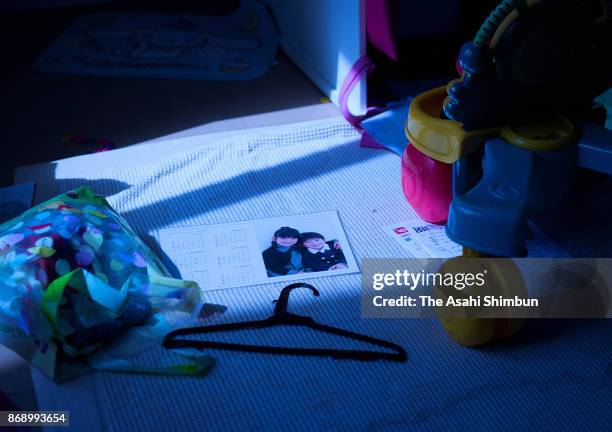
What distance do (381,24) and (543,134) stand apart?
636mm

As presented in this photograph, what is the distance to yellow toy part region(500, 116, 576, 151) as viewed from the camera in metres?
1.20

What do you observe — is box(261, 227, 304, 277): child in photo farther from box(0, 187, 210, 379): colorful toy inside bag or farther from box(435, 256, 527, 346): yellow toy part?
box(435, 256, 527, 346): yellow toy part

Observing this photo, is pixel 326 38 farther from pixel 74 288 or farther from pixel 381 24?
pixel 74 288

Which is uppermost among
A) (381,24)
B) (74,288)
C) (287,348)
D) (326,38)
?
(381,24)

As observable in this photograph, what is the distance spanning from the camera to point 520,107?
1.23m

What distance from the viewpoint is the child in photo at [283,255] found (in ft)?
4.43

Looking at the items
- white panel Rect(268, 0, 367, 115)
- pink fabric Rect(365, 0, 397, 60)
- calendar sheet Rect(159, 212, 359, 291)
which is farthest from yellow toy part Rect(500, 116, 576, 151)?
white panel Rect(268, 0, 367, 115)

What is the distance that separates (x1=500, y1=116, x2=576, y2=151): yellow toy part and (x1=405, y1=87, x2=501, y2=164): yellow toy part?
0.12 feet

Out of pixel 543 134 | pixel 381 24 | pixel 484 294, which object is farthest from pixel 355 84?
pixel 484 294

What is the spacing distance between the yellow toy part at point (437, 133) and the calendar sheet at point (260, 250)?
25 cm

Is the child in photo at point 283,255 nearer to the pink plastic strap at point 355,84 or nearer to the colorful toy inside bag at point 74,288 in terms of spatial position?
the colorful toy inside bag at point 74,288

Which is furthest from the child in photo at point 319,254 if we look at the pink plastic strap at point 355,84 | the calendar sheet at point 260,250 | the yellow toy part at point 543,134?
the pink plastic strap at point 355,84

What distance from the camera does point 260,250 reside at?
4.59ft

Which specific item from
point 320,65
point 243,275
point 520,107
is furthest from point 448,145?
point 320,65
